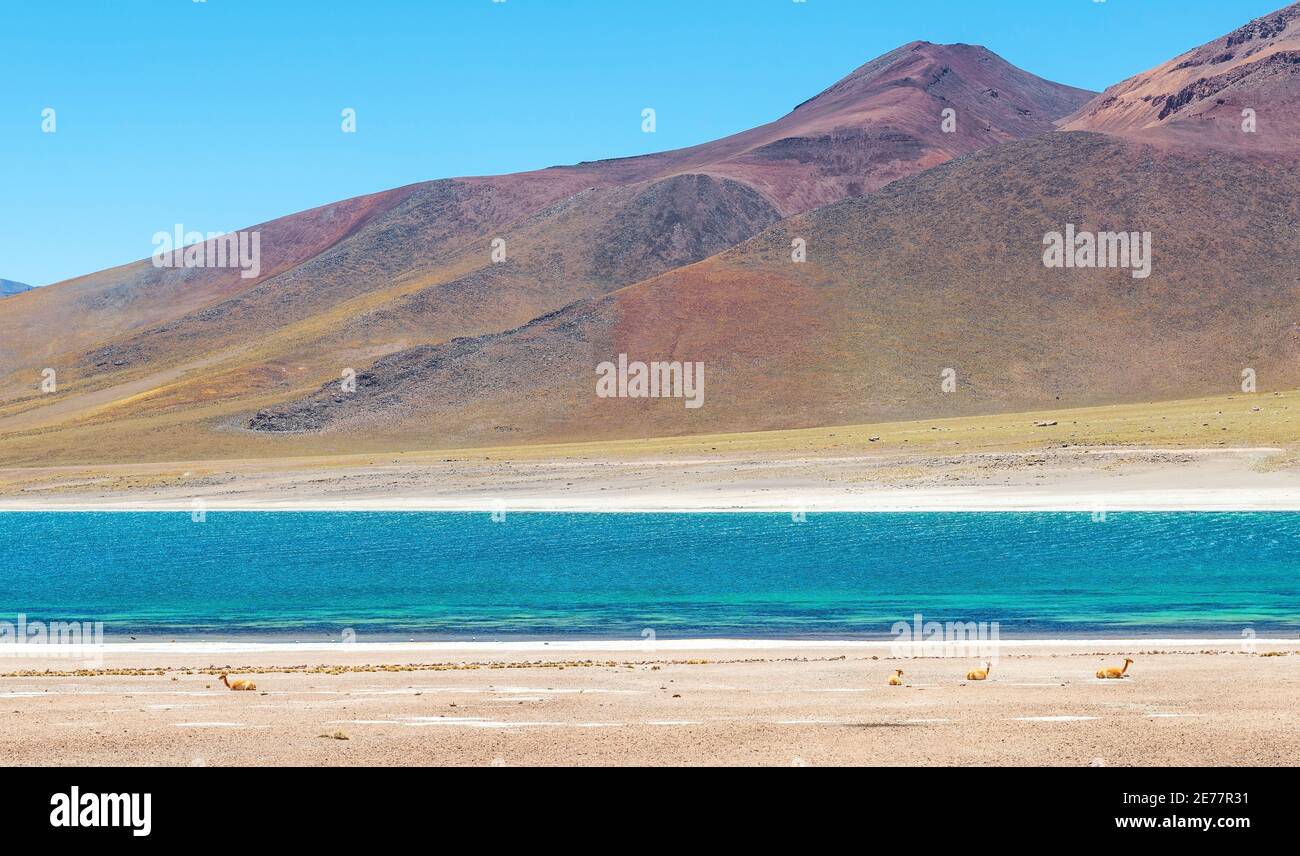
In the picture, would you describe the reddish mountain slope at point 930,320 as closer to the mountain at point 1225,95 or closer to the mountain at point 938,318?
the mountain at point 938,318

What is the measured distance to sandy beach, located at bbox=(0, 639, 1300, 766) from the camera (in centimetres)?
1188

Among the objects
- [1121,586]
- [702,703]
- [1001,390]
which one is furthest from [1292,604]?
[1001,390]

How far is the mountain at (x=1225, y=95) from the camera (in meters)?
143

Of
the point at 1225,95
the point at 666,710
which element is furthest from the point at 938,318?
the point at 666,710

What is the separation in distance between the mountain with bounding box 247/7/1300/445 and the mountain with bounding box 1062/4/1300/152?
7.32 feet

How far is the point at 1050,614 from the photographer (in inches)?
1102

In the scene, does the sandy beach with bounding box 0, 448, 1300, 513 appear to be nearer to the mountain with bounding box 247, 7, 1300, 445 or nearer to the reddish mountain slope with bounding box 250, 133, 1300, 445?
the mountain with bounding box 247, 7, 1300, 445

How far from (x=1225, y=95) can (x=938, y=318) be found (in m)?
59.7

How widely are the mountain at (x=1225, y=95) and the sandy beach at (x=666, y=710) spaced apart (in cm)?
13430

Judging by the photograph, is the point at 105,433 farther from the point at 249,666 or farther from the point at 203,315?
the point at 249,666

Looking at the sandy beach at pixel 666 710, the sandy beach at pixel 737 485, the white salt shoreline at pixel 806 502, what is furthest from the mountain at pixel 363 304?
the sandy beach at pixel 666 710

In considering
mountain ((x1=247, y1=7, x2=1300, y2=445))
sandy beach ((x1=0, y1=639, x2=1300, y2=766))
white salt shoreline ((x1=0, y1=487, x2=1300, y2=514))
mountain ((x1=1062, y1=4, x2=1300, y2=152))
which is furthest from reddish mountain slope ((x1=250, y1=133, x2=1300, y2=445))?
sandy beach ((x1=0, y1=639, x2=1300, y2=766))

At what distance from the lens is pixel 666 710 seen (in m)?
14.7
